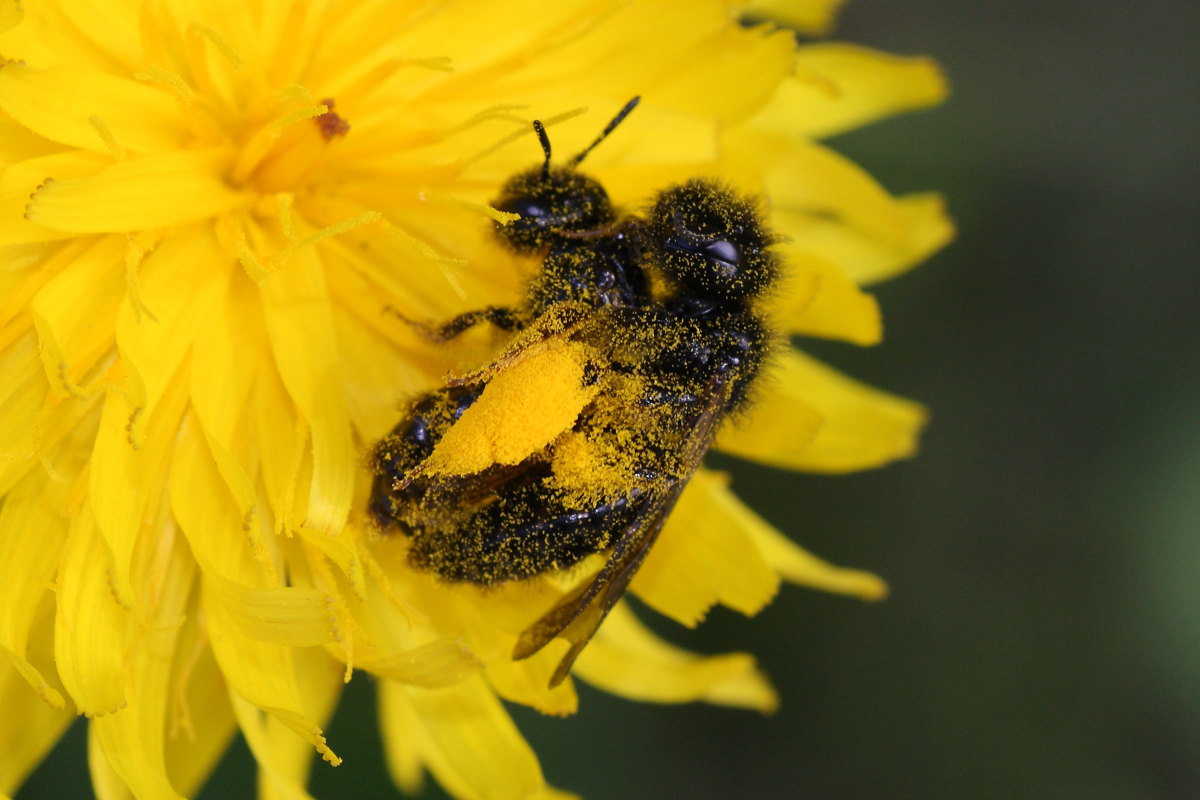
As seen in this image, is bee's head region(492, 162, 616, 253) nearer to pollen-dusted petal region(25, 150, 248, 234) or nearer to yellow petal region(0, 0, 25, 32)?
pollen-dusted petal region(25, 150, 248, 234)

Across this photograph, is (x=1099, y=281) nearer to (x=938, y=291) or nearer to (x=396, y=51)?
(x=938, y=291)

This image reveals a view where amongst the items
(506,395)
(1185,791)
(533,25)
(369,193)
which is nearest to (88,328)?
(369,193)

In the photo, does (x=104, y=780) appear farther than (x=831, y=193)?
No

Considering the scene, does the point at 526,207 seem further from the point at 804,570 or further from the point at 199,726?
the point at 804,570

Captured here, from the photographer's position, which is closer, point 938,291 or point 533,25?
point 533,25

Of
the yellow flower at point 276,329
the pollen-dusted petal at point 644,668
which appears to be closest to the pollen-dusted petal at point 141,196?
the yellow flower at point 276,329

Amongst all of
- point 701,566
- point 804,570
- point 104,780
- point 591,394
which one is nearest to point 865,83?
point 804,570

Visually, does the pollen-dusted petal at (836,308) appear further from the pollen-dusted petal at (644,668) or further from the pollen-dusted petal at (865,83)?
the pollen-dusted petal at (644,668)
